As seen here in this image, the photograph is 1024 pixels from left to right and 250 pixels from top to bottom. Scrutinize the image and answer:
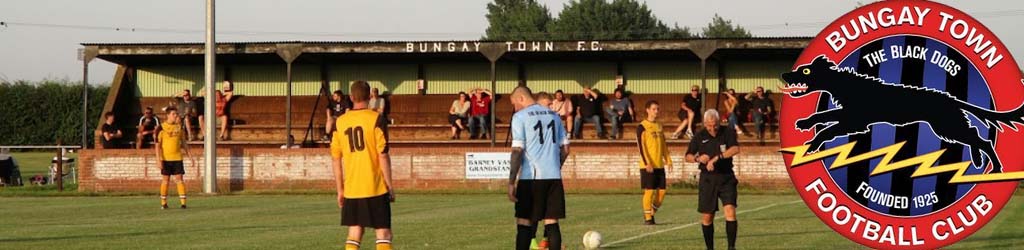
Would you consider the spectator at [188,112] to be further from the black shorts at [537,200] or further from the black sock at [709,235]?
the black shorts at [537,200]

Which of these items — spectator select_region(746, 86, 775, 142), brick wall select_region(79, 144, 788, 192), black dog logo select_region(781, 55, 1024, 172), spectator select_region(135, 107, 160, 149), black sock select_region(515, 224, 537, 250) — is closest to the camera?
black dog logo select_region(781, 55, 1024, 172)

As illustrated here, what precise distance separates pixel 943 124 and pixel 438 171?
3371 centimetres

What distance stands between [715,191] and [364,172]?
4539 mm

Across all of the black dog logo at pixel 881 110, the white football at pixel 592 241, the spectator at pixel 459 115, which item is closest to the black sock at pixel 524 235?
the white football at pixel 592 241

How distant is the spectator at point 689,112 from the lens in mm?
40250

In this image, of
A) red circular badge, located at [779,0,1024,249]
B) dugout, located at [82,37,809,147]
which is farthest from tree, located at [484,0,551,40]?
red circular badge, located at [779,0,1024,249]

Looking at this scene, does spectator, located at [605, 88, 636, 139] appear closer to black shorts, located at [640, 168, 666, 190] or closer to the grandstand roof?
the grandstand roof

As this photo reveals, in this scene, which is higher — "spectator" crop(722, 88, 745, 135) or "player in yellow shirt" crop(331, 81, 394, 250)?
"spectator" crop(722, 88, 745, 135)

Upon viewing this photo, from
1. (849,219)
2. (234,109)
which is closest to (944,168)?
(849,219)

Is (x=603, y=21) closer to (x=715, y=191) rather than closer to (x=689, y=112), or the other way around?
(x=689, y=112)

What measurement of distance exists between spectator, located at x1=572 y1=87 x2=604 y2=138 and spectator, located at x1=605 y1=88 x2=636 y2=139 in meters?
0.40

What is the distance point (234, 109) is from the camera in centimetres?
4519

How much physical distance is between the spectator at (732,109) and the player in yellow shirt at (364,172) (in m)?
28.1

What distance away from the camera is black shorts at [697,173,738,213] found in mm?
14883
